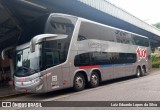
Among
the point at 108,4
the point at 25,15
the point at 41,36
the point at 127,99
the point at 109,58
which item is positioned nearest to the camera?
the point at 127,99

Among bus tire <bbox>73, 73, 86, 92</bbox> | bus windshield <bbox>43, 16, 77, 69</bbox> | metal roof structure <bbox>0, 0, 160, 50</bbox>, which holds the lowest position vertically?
bus tire <bbox>73, 73, 86, 92</bbox>

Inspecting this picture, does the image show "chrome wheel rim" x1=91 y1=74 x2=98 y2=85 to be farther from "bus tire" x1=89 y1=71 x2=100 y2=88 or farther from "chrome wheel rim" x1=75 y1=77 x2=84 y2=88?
"chrome wheel rim" x1=75 y1=77 x2=84 y2=88

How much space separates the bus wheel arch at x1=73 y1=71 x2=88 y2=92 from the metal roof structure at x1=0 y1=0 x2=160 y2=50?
153 inches

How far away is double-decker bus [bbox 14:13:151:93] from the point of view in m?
10.2

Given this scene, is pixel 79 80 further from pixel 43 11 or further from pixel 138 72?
pixel 138 72

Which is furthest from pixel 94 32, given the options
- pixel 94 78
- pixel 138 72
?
pixel 138 72

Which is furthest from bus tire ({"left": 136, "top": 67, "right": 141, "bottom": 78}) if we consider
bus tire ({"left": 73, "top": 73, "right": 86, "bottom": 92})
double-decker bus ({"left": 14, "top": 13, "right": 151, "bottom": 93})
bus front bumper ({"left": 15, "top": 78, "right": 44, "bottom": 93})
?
bus front bumper ({"left": 15, "top": 78, "right": 44, "bottom": 93})

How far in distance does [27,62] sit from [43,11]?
579 cm

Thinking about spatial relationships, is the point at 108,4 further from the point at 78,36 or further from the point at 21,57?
the point at 21,57

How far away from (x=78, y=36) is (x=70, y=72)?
77.3 inches

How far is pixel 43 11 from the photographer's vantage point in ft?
50.9

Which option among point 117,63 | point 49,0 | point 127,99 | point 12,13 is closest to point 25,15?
point 12,13

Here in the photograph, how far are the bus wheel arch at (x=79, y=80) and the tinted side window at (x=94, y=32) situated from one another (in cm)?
173

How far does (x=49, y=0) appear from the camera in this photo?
13867 millimetres
